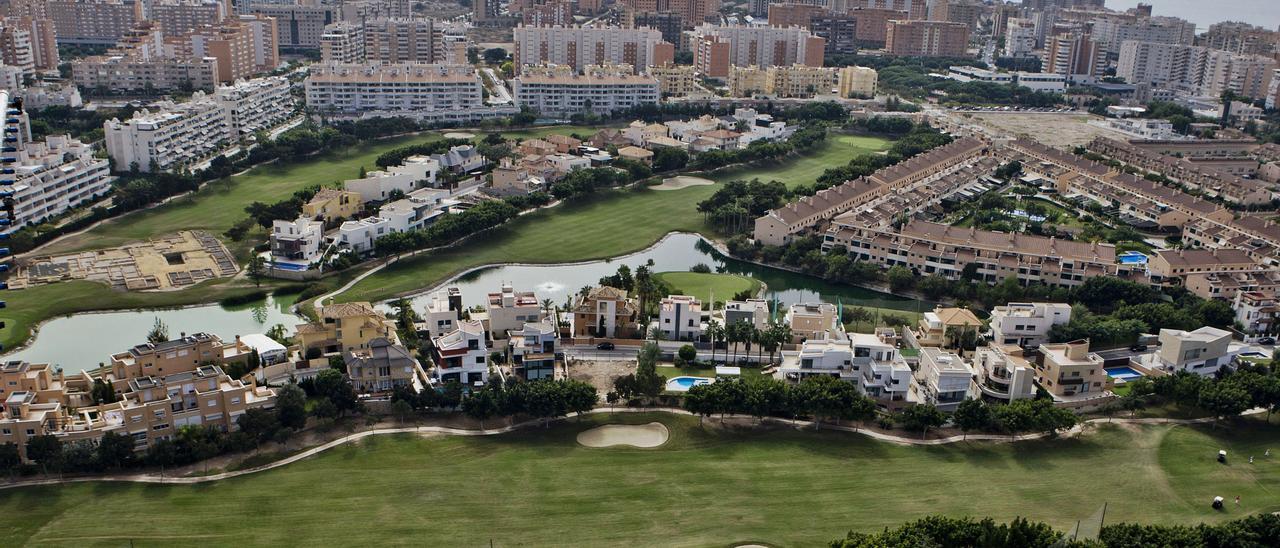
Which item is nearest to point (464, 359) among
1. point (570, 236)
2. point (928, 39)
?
point (570, 236)

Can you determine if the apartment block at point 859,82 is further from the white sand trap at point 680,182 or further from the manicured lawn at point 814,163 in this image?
the white sand trap at point 680,182

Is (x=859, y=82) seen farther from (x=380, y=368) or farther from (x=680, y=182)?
(x=380, y=368)

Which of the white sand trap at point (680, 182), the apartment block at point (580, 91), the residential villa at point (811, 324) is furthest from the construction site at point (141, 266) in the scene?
the apartment block at point (580, 91)

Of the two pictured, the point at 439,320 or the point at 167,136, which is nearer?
the point at 439,320

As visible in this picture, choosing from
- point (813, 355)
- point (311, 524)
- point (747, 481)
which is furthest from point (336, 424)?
point (813, 355)

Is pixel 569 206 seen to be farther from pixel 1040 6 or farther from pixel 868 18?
pixel 1040 6

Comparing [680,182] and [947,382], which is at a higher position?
[680,182]

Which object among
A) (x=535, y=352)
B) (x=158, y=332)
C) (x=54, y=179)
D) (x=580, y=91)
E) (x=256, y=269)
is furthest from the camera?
(x=580, y=91)
